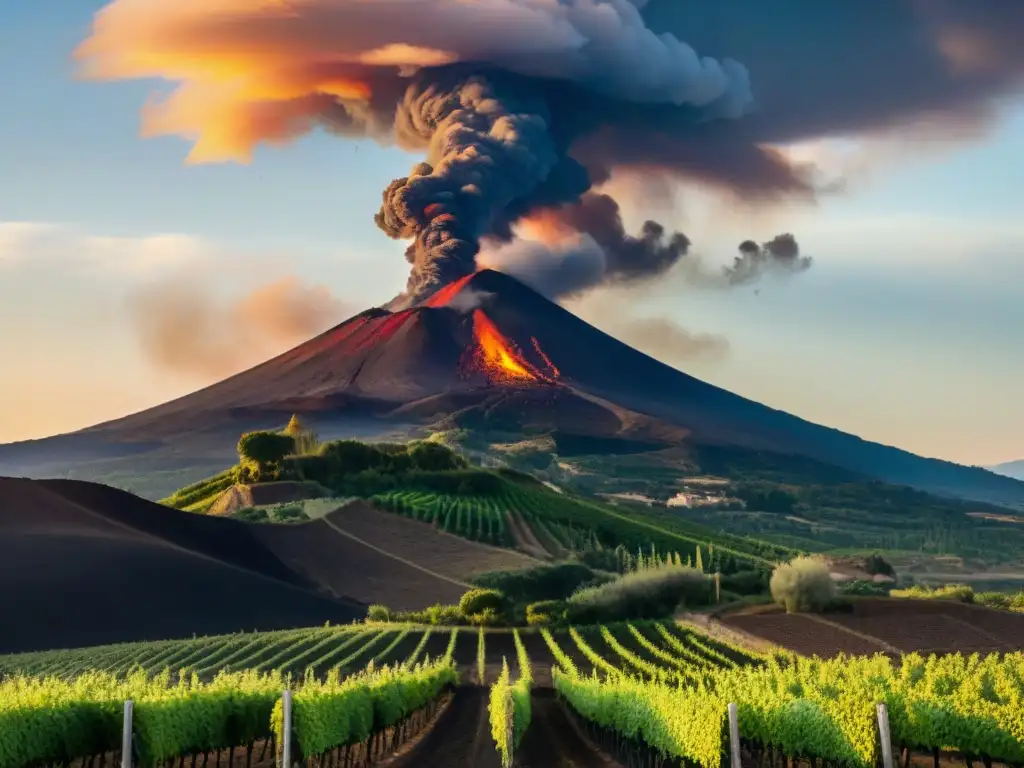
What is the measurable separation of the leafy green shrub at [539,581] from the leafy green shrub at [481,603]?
10.4 m

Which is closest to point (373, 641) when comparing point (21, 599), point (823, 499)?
point (21, 599)

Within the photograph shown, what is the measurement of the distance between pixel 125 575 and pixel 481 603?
62.5ft

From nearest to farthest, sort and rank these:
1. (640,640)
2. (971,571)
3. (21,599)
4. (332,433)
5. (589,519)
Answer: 1. (640,640)
2. (21,599)
3. (589,519)
4. (971,571)
5. (332,433)

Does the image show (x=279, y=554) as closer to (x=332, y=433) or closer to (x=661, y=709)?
(x=661, y=709)

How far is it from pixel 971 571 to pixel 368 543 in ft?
213

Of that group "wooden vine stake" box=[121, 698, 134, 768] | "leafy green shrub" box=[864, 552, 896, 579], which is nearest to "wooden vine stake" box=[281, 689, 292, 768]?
"wooden vine stake" box=[121, 698, 134, 768]

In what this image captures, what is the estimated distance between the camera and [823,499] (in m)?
182

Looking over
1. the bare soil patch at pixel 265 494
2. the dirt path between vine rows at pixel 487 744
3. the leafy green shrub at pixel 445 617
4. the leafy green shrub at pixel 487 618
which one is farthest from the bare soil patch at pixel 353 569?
the dirt path between vine rows at pixel 487 744

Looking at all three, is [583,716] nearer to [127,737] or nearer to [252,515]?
[127,737]

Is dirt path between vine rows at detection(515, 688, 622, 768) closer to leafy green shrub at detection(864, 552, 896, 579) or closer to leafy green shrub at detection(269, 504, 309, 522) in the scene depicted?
leafy green shrub at detection(269, 504, 309, 522)

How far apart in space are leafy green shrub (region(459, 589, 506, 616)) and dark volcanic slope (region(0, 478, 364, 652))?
7.42m

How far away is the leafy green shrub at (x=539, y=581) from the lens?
75.6 metres

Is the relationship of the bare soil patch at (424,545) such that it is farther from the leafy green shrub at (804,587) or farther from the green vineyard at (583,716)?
the green vineyard at (583,716)

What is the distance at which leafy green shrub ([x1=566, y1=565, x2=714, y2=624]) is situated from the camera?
62.5 metres
